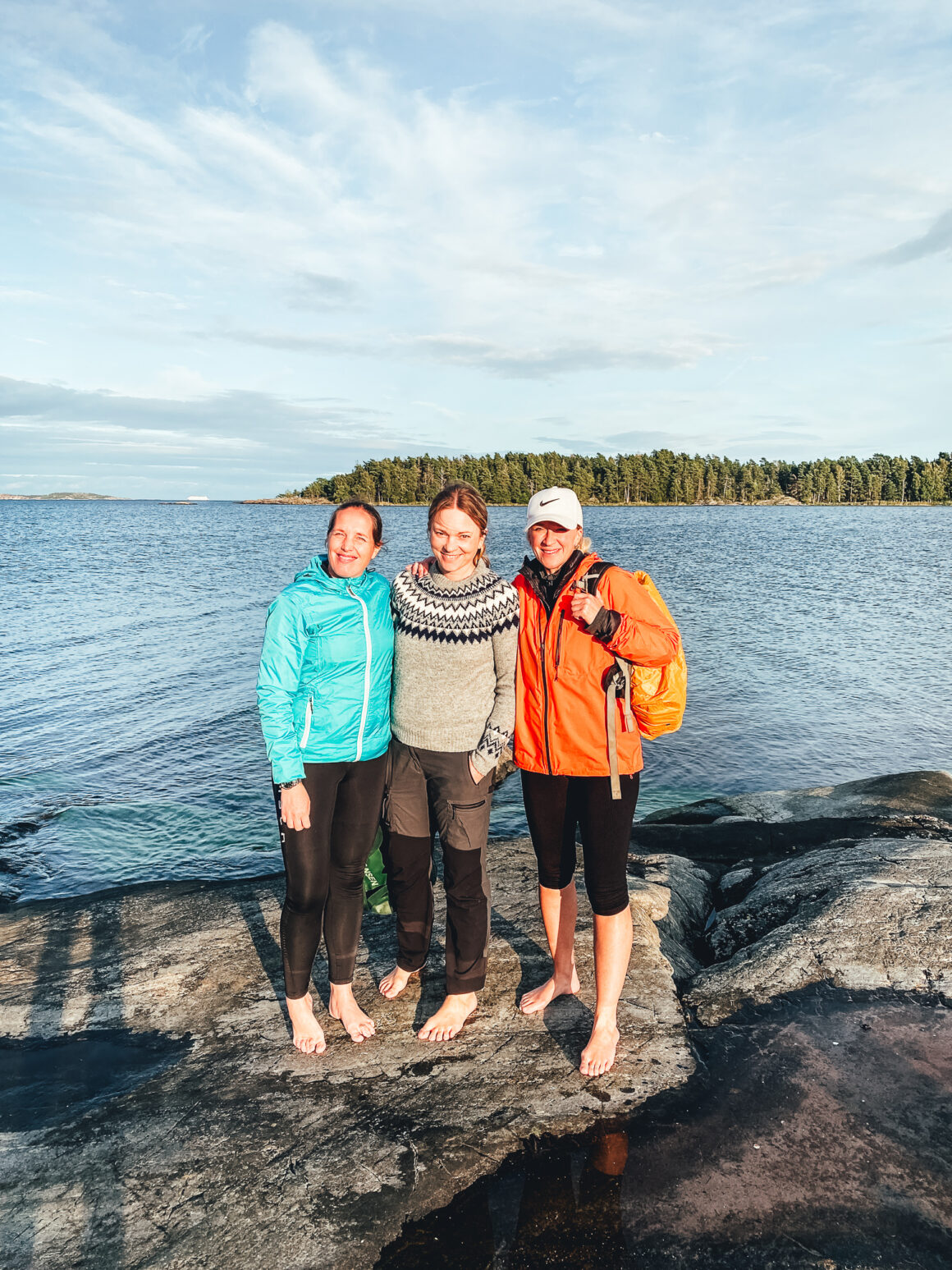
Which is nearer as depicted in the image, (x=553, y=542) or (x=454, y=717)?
(x=553, y=542)

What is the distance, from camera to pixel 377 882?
456cm

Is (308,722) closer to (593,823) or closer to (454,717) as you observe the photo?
(454,717)

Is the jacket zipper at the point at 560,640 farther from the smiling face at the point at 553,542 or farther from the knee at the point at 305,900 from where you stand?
the knee at the point at 305,900

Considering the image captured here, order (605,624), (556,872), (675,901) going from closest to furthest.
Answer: (605,624), (556,872), (675,901)

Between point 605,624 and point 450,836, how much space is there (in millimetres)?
1442

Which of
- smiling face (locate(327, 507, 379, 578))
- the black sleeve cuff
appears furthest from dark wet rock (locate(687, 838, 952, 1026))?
smiling face (locate(327, 507, 379, 578))

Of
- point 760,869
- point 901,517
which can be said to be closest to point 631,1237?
point 760,869

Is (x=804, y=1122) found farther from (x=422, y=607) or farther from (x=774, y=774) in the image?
(x=774, y=774)

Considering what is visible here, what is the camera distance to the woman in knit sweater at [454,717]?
3.90 metres

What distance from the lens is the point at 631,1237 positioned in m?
2.77

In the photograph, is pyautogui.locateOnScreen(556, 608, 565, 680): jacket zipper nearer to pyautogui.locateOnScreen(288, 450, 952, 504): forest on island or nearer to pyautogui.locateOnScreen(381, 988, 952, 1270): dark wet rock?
pyautogui.locateOnScreen(381, 988, 952, 1270): dark wet rock

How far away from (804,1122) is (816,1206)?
0.47 metres

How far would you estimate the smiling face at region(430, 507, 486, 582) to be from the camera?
12.7 feet

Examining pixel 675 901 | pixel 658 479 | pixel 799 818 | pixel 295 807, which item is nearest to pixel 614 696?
pixel 295 807
